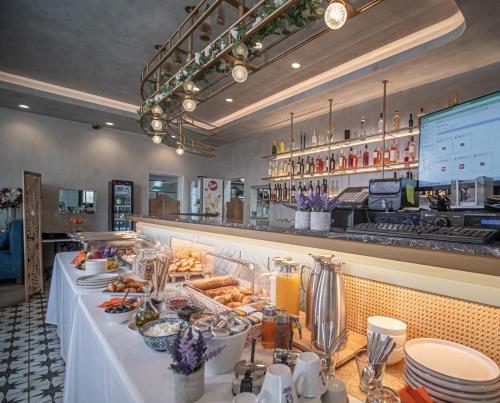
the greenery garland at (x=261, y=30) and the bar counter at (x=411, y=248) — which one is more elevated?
the greenery garland at (x=261, y=30)

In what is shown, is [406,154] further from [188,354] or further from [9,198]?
[9,198]

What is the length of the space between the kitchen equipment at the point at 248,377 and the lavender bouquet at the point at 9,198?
6619 millimetres

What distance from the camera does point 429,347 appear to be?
0.91 m

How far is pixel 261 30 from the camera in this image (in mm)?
1753

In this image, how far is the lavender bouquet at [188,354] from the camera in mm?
764

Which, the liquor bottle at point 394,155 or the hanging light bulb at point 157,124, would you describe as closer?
the hanging light bulb at point 157,124

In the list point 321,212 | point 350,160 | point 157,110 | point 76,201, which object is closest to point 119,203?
point 76,201

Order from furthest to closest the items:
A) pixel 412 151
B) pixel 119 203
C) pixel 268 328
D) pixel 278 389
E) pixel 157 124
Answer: pixel 119 203
pixel 412 151
pixel 157 124
pixel 268 328
pixel 278 389

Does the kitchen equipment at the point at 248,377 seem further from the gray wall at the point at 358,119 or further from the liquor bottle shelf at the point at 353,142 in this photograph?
the gray wall at the point at 358,119

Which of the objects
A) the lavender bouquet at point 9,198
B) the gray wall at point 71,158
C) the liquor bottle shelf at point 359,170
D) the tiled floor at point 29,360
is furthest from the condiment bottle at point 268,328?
the gray wall at point 71,158

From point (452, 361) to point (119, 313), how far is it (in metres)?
1.33

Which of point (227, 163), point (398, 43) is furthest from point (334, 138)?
point (227, 163)

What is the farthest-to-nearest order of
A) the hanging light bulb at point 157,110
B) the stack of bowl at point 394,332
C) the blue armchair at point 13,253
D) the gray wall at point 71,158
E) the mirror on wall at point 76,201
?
the mirror on wall at point 76,201
the gray wall at point 71,158
the blue armchair at point 13,253
the hanging light bulb at point 157,110
the stack of bowl at point 394,332

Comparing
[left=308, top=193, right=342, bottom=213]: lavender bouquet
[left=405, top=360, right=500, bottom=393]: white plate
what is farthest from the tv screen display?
[left=405, top=360, right=500, bottom=393]: white plate
